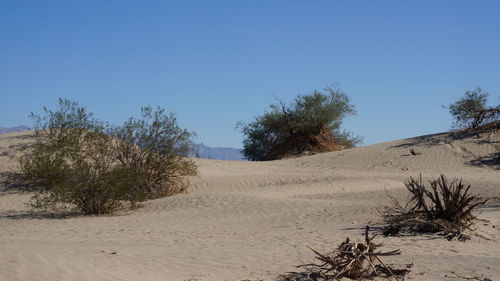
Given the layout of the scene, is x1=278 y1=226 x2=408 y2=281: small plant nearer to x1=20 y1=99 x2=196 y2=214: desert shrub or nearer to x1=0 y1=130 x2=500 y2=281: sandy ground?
x1=0 y1=130 x2=500 y2=281: sandy ground

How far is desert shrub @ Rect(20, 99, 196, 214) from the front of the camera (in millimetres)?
14320

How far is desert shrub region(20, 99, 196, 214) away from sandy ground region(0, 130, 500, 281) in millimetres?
703

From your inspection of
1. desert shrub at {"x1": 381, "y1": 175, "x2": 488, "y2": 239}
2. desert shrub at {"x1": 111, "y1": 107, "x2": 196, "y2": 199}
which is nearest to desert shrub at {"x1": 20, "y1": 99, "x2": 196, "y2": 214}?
desert shrub at {"x1": 111, "y1": 107, "x2": 196, "y2": 199}

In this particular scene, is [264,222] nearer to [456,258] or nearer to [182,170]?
[456,258]

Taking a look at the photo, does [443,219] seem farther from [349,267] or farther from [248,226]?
[349,267]

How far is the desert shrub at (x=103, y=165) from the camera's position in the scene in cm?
1432

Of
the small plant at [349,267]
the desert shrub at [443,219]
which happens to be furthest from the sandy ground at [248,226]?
the small plant at [349,267]

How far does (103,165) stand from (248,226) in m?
5.41

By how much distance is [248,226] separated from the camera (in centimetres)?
1190

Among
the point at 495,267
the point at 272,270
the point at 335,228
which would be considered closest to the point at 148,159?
the point at 335,228

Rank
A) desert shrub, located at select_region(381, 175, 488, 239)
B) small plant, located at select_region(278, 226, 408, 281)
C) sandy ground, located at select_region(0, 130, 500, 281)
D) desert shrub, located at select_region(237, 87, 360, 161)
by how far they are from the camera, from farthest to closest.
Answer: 1. desert shrub, located at select_region(237, 87, 360, 161)
2. desert shrub, located at select_region(381, 175, 488, 239)
3. sandy ground, located at select_region(0, 130, 500, 281)
4. small plant, located at select_region(278, 226, 408, 281)

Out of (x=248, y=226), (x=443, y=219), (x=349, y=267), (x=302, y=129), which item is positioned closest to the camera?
(x=349, y=267)

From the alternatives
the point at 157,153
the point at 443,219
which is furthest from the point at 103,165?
the point at 443,219

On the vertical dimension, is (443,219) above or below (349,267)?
above
